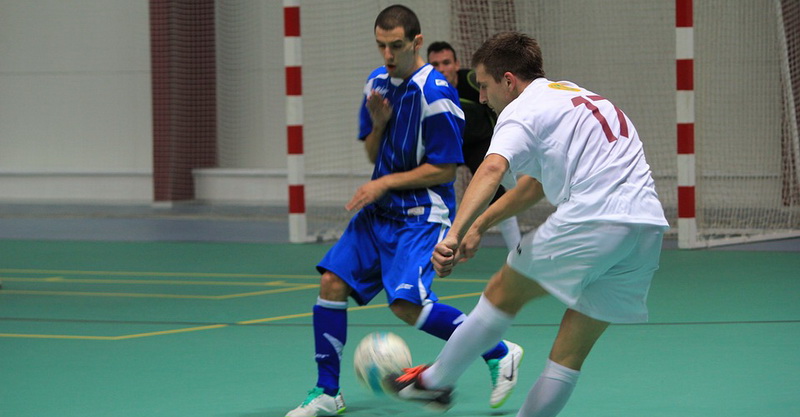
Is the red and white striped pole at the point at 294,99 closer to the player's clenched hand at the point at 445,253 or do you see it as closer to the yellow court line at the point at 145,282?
the yellow court line at the point at 145,282

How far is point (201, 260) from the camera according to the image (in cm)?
1067

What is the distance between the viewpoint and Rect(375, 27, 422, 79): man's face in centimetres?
494

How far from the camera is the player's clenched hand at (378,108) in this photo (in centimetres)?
492

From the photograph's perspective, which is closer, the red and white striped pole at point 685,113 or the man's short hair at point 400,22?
the man's short hair at point 400,22

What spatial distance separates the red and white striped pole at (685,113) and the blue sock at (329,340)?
621cm

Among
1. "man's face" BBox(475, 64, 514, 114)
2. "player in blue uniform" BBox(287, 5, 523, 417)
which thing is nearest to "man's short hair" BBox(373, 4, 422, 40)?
"player in blue uniform" BBox(287, 5, 523, 417)

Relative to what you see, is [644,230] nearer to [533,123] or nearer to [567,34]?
[533,123]

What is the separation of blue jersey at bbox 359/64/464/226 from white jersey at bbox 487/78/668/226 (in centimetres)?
110

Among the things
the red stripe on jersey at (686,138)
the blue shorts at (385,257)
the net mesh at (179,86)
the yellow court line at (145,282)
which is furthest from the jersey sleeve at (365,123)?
the net mesh at (179,86)

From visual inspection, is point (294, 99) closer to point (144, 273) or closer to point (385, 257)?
point (144, 273)

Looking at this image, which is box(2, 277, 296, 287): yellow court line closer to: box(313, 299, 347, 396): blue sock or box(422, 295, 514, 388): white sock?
box(313, 299, 347, 396): blue sock

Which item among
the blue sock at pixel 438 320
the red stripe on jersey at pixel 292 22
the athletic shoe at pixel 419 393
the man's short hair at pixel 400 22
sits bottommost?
the athletic shoe at pixel 419 393

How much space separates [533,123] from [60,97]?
49.4 feet

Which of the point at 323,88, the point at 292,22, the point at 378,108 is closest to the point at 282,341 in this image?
the point at 378,108
